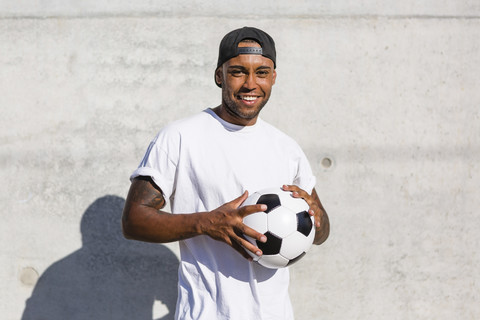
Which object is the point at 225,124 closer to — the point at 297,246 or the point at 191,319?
the point at 297,246

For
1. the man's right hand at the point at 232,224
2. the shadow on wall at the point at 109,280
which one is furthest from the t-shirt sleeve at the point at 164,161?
the shadow on wall at the point at 109,280

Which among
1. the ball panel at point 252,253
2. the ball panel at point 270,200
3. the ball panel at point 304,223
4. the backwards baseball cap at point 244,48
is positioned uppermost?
the backwards baseball cap at point 244,48

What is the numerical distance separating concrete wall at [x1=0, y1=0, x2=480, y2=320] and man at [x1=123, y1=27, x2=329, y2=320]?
1.17m

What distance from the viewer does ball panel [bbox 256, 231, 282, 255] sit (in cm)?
198

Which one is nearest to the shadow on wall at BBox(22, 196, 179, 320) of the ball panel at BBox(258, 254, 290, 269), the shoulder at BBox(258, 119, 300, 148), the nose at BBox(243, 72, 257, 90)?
the shoulder at BBox(258, 119, 300, 148)

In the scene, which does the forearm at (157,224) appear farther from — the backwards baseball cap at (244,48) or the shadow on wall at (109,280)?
the shadow on wall at (109,280)

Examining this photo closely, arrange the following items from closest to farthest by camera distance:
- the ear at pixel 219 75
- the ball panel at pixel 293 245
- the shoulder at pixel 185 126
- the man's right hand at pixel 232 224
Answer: the man's right hand at pixel 232 224
the ball panel at pixel 293 245
the shoulder at pixel 185 126
the ear at pixel 219 75

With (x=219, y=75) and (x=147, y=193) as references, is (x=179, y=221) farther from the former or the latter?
(x=219, y=75)

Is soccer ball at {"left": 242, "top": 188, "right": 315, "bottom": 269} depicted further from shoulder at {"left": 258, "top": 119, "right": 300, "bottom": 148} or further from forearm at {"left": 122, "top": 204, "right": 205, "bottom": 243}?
shoulder at {"left": 258, "top": 119, "right": 300, "bottom": 148}

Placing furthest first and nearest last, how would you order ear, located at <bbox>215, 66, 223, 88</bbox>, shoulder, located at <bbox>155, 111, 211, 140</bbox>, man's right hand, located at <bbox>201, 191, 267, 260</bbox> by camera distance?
1. ear, located at <bbox>215, 66, 223, 88</bbox>
2. shoulder, located at <bbox>155, 111, 211, 140</bbox>
3. man's right hand, located at <bbox>201, 191, 267, 260</bbox>

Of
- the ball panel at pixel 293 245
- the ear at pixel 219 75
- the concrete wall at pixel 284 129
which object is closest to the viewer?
the ball panel at pixel 293 245

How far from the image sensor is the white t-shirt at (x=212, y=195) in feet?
6.91

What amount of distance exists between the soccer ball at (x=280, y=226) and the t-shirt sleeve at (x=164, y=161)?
1.06 feet

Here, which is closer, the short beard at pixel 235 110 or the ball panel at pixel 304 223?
the ball panel at pixel 304 223
